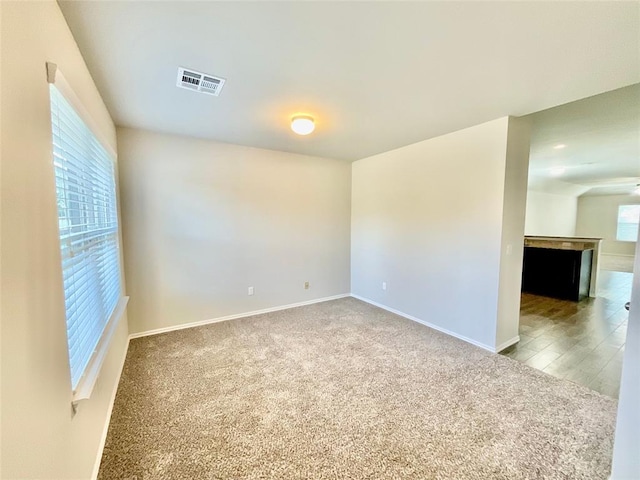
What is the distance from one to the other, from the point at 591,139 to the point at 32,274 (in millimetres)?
5533

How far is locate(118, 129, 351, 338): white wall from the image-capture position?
3107 mm

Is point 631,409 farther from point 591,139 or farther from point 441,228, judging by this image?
point 591,139

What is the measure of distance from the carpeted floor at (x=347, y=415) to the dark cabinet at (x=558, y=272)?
301 centimetres

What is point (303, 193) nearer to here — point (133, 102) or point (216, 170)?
point (216, 170)

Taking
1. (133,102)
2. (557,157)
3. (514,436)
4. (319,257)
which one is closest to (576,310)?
(557,157)

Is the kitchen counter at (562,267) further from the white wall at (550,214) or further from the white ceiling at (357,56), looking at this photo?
the white ceiling at (357,56)

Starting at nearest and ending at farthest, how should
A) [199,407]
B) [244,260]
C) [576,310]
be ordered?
[199,407] → [244,260] → [576,310]

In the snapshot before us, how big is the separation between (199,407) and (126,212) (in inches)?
89.1

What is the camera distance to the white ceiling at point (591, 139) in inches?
101

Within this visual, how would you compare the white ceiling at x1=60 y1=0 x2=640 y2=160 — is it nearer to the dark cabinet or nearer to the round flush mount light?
the round flush mount light

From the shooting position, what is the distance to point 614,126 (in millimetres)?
3100

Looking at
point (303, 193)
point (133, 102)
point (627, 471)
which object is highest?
point (133, 102)

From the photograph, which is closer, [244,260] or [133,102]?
[133,102]

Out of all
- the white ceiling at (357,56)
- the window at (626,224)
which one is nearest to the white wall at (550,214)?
the window at (626,224)
